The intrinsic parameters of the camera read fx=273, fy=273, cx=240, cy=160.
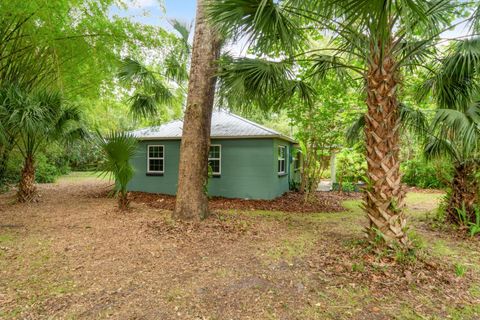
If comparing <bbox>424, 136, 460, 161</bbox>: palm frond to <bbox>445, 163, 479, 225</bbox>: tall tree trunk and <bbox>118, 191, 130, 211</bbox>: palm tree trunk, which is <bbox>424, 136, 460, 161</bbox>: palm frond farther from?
<bbox>118, 191, 130, 211</bbox>: palm tree trunk

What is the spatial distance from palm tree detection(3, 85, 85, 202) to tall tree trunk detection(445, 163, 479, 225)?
930 cm

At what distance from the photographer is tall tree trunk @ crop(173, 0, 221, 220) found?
592cm

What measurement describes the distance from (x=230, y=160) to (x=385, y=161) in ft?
21.2

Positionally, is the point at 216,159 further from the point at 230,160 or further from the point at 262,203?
the point at 262,203

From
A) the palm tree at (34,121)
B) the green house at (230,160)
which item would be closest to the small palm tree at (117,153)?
the palm tree at (34,121)

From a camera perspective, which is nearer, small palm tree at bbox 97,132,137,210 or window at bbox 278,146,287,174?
small palm tree at bbox 97,132,137,210

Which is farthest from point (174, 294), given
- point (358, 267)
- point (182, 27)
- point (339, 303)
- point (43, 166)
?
point (43, 166)

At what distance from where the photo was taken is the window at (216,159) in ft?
33.3

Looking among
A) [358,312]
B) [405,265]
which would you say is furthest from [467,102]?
[358,312]

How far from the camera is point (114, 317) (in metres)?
2.62

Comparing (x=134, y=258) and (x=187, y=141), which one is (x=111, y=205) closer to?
(x=187, y=141)

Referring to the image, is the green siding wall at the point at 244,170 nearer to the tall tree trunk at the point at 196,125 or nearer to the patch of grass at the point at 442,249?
the tall tree trunk at the point at 196,125

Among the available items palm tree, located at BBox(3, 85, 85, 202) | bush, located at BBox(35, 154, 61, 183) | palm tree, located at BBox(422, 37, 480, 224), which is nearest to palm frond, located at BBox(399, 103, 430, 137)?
palm tree, located at BBox(422, 37, 480, 224)

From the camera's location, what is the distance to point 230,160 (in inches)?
393
